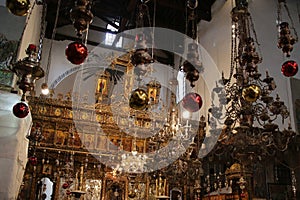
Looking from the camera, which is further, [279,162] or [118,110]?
[118,110]

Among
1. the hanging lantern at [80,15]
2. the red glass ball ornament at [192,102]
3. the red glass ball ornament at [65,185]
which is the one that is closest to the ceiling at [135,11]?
the red glass ball ornament at [65,185]

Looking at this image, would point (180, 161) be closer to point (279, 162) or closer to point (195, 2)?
point (279, 162)

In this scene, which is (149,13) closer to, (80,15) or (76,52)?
(80,15)

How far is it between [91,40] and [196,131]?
6947 mm

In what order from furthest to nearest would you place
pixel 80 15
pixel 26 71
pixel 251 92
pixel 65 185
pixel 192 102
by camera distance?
pixel 65 185 → pixel 192 102 → pixel 251 92 → pixel 26 71 → pixel 80 15

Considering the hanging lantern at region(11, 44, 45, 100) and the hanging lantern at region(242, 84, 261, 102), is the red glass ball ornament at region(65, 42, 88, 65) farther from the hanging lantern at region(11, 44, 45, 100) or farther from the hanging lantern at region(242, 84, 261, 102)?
the hanging lantern at region(242, 84, 261, 102)

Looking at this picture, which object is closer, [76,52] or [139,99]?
[76,52]

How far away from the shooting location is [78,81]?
13055mm

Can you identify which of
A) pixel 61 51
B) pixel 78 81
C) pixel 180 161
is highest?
pixel 61 51

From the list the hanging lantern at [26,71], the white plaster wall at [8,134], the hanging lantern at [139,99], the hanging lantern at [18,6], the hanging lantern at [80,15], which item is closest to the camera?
the hanging lantern at [18,6]

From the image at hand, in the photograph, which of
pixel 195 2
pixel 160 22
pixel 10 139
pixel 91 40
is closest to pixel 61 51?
pixel 91 40

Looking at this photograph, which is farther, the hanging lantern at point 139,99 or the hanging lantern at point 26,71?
the hanging lantern at point 26,71

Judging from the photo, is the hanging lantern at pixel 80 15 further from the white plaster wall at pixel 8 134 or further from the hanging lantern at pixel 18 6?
the white plaster wall at pixel 8 134

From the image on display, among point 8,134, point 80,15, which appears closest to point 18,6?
point 80,15
